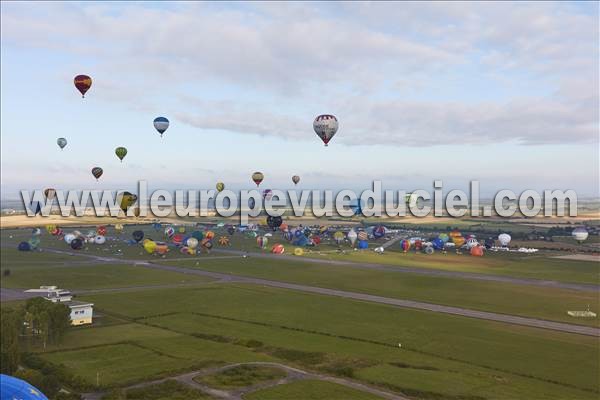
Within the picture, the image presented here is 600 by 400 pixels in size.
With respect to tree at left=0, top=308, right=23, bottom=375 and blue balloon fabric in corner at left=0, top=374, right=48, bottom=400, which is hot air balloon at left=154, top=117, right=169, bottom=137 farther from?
blue balloon fabric in corner at left=0, top=374, right=48, bottom=400

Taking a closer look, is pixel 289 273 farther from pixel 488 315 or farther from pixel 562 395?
pixel 562 395

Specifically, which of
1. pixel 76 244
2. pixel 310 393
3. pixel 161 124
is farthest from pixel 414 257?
pixel 310 393

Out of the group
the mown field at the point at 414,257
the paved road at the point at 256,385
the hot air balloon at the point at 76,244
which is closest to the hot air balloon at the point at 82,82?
the paved road at the point at 256,385

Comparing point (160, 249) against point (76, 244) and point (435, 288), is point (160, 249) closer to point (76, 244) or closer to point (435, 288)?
point (76, 244)

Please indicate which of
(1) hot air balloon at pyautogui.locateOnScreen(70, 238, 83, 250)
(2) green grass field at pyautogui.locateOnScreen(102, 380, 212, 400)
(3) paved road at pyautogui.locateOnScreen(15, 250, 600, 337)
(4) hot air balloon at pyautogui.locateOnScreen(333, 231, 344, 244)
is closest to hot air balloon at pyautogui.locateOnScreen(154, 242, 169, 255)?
(3) paved road at pyautogui.locateOnScreen(15, 250, 600, 337)

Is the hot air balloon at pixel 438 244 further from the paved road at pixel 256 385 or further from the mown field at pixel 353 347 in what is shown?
the paved road at pixel 256 385
